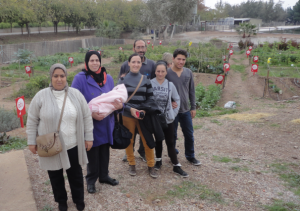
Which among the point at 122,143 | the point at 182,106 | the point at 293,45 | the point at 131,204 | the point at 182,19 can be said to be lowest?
the point at 131,204

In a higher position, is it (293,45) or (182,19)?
(182,19)

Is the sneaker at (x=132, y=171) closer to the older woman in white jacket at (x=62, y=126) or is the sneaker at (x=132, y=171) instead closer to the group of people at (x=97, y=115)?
the group of people at (x=97, y=115)

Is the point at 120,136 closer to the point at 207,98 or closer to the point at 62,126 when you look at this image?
the point at 62,126

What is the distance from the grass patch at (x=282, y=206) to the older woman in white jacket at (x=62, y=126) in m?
2.13

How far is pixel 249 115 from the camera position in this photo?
7.03 m

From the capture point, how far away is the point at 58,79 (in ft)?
8.07

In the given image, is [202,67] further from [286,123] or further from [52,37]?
[52,37]

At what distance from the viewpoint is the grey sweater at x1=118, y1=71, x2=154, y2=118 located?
3.22 meters

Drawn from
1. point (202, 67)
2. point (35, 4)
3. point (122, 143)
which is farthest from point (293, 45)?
point (35, 4)

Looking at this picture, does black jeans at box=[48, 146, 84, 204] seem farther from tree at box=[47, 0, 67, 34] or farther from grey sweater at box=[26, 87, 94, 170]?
tree at box=[47, 0, 67, 34]

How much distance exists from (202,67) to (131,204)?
13.5m

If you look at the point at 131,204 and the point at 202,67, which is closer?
the point at 131,204

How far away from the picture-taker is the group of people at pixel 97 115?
2.46 m

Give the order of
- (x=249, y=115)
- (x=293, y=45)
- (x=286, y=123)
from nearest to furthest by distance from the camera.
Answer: (x=286, y=123) → (x=249, y=115) → (x=293, y=45)
